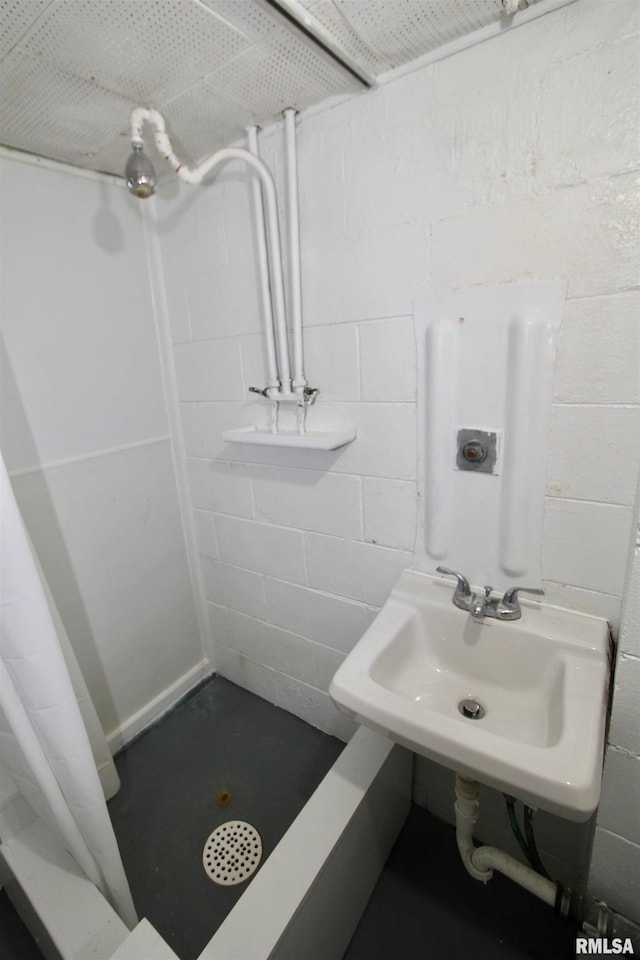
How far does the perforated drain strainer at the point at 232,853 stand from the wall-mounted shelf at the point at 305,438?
1.25 meters

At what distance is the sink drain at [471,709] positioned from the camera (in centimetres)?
100

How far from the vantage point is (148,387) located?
5.15ft

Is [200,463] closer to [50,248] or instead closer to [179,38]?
[50,248]

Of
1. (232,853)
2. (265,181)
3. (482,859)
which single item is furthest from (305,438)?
(232,853)

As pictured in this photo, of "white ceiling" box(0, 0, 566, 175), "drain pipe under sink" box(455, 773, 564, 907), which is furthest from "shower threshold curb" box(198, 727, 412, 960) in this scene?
"white ceiling" box(0, 0, 566, 175)

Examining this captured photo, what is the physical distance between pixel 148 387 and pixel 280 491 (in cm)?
67

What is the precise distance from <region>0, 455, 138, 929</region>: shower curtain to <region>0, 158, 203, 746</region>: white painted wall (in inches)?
24.3

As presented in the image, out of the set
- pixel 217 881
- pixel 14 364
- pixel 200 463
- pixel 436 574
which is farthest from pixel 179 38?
pixel 217 881

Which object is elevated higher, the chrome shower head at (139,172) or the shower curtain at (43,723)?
the chrome shower head at (139,172)

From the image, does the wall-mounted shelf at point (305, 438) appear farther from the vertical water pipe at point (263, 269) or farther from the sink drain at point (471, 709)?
the sink drain at point (471, 709)

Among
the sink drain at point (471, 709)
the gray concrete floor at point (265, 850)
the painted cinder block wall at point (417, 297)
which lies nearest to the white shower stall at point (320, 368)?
the painted cinder block wall at point (417, 297)

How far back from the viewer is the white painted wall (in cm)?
122

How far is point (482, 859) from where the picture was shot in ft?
3.41

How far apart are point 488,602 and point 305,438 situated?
645 mm
